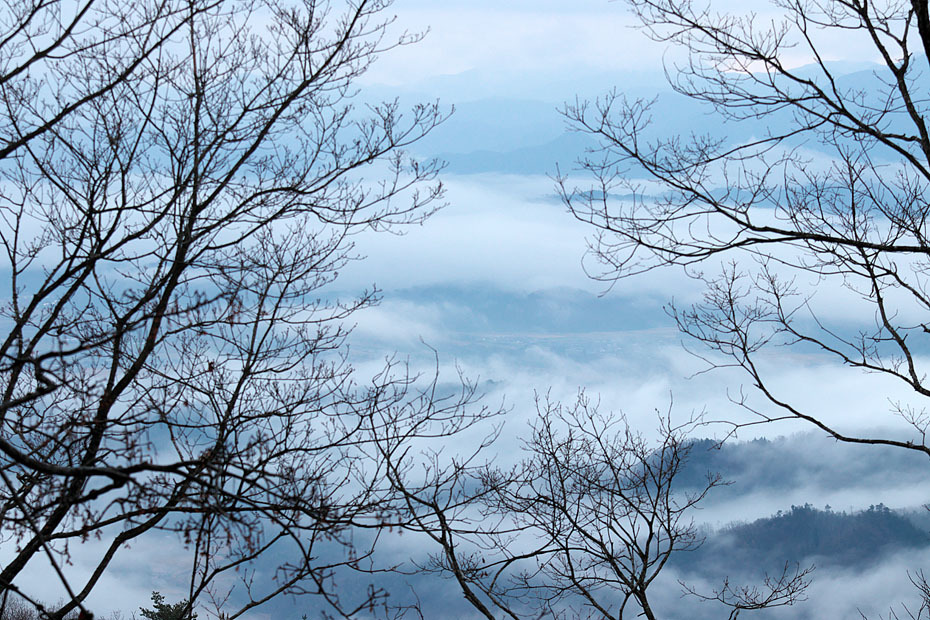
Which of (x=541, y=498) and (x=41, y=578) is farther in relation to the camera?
(x=41, y=578)

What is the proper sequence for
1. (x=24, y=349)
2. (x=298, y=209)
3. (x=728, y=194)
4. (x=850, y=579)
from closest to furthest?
1. (x=24, y=349)
2. (x=728, y=194)
3. (x=298, y=209)
4. (x=850, y=579)

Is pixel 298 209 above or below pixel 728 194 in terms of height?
above

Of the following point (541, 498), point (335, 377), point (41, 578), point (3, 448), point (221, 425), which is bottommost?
point (3, 448)

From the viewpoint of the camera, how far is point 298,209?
22.1ft

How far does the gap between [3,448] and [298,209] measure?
3943 mm

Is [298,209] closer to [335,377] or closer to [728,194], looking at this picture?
[335,377]

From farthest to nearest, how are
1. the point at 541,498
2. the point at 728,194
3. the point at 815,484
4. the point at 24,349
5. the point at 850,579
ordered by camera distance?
1. the point at 815,484
2. the point at 850,579
3. the point at 541,498
4. the point at 728,194
5. the point at 24,349

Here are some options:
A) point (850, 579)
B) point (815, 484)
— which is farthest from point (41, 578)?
point (815, 484)

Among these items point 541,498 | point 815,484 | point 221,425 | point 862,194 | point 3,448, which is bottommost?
point 3,448

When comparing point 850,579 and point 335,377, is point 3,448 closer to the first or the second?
point 335,377

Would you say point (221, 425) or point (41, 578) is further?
point (41, 578)

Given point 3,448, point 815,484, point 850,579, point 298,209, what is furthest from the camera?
point 815,484

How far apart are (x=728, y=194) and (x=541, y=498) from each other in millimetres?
3387

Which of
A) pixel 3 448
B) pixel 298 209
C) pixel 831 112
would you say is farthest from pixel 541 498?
pixel 3 448
